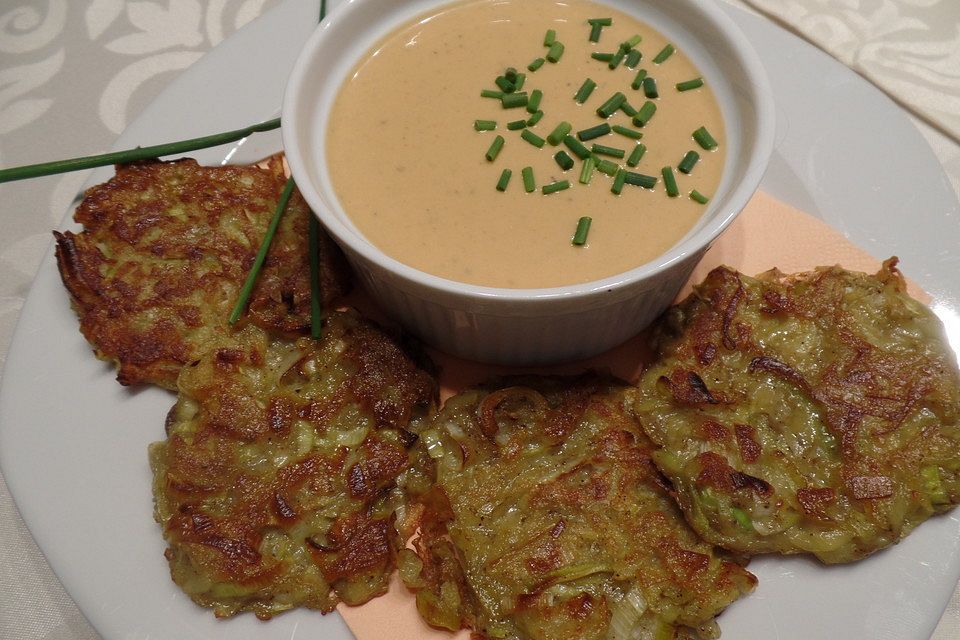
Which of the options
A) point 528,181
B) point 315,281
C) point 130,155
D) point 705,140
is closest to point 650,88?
point 705,140

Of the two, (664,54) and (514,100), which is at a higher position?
(664,54)

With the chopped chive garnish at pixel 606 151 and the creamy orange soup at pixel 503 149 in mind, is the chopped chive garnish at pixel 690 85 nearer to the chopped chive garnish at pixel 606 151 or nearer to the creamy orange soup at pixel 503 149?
the creamy orange soup at pixel 503 149

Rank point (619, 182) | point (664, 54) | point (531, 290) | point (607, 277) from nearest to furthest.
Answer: point (531, 290) → point (607, 277) → point (619, 182) → point (664, 54)

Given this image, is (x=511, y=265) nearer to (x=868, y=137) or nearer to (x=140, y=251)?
(x=140, y=251)

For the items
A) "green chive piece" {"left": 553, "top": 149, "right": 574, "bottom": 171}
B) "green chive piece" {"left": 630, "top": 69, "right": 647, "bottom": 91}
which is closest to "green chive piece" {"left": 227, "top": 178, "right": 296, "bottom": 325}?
"green chive piece" {"left": 553, "top": 149, "right": 574, "bottom": 171}

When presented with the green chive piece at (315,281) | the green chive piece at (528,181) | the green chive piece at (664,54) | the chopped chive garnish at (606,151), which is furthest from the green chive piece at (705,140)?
the green chive piece at (315,281)

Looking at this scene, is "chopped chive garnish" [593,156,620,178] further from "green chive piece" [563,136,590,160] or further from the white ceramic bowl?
the white ceramic bowl

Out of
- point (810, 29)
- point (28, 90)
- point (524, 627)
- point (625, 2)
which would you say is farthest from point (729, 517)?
point (28, 90)

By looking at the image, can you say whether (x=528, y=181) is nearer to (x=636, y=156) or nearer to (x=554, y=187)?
(x=554, y=187)
